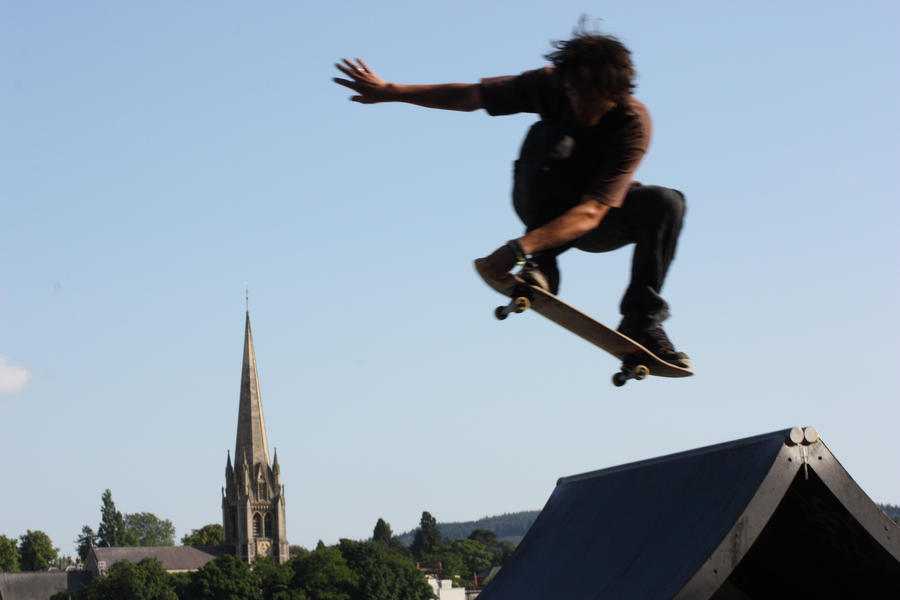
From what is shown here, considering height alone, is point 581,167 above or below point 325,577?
below

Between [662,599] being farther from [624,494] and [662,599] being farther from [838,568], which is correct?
[624,494]

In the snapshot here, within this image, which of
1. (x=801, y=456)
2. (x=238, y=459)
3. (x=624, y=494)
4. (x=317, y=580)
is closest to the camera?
(x=801, y=456)

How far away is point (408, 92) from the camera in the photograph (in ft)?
21.5

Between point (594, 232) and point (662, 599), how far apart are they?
6.71 ft

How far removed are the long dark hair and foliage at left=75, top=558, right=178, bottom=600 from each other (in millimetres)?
141780

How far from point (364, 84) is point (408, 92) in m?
0.27

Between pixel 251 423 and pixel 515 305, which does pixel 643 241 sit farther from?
pixel 251 423

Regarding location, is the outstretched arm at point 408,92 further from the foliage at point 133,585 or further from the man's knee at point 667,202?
the foliage at point 133,585

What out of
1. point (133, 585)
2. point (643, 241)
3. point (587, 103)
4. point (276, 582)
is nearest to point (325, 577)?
point (276, 582)

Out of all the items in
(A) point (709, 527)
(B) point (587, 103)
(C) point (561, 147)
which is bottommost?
(A) point (709, 527)

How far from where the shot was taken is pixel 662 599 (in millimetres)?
6051

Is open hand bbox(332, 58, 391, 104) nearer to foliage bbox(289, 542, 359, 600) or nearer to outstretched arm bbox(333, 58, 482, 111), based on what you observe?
outstretched arm bbox(333, 58, 482, 111)

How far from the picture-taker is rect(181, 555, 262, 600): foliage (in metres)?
140

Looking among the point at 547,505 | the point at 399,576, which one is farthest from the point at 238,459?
the point at 547,505
